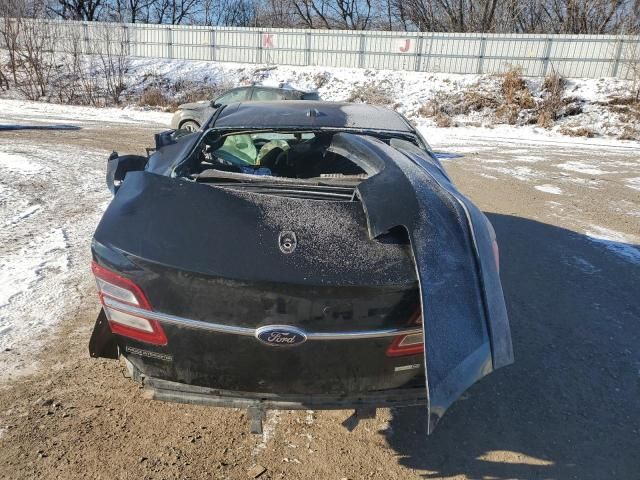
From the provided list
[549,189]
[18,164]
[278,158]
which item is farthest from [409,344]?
[18,164]

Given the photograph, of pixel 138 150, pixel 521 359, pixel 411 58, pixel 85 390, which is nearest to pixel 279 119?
pixel 85 390

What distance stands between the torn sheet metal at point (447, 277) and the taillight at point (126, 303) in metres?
1.01

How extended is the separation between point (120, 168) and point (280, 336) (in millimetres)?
2303

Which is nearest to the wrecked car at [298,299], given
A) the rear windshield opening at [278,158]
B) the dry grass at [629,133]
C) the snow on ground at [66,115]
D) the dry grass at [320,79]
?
the rear windshield opening at [278,158]

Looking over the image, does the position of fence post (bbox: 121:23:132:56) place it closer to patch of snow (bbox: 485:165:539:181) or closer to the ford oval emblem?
patch of snow (bbox: 485:165:539:181)

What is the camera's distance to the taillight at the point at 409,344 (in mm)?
1974

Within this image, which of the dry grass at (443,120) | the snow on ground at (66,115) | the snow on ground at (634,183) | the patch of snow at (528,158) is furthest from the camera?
the dry grass at (443,120)

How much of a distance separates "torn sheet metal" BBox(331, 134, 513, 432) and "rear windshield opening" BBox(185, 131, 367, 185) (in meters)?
0.81

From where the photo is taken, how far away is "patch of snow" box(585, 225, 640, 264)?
208 inches

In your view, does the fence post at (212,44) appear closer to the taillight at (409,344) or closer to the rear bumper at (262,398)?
the rear bumper at (262,398)

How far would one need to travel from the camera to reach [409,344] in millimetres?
2004

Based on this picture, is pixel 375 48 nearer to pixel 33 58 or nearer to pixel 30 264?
pixel 33 58

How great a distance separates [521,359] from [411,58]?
23583mm

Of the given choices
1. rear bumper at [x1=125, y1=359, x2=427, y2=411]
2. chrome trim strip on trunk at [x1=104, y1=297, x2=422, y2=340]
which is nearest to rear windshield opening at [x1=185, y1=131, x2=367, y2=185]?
chrome trim strip on trunk at [x1=104, y1=297, x2=422, y2=340]
